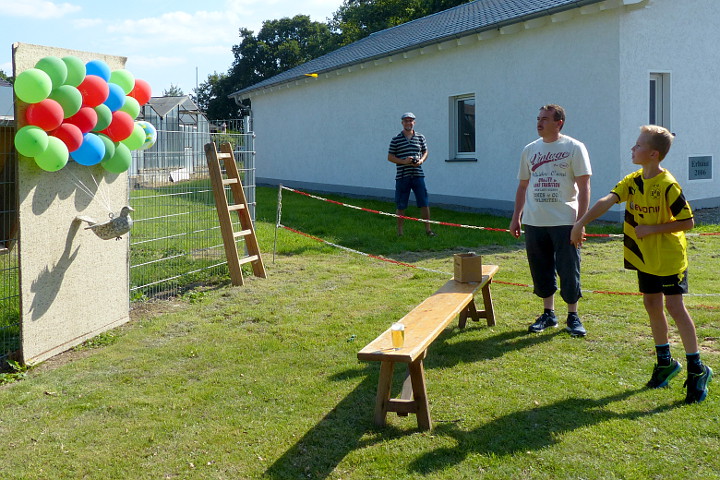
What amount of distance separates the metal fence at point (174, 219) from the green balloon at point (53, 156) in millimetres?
1193

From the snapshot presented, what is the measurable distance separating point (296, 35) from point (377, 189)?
53.3 meters

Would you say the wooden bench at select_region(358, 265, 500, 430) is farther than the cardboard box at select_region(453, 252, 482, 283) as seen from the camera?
No

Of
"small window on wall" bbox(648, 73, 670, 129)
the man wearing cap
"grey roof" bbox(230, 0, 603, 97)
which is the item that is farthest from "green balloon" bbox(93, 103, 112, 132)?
"small window on wall" bbox(648, 73, 670, 129)

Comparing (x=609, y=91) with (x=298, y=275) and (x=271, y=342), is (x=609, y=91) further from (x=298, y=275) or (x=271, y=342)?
(x=271, y=342)

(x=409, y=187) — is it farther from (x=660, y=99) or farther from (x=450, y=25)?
(x=450, y=25)

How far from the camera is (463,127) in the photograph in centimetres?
1655

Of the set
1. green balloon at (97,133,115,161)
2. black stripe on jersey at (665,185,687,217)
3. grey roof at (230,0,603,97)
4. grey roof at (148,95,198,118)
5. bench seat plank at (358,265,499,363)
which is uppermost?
grey roof at (148,95,198,118)

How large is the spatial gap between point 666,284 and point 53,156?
4.20m

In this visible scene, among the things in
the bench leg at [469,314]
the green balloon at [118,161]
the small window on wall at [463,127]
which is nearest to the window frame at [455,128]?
the small window on wall at [463,127]

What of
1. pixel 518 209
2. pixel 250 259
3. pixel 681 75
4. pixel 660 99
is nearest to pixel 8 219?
pixel 250 259

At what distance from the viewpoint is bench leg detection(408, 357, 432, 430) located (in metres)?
4.02

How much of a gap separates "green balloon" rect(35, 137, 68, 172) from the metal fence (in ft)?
3.91

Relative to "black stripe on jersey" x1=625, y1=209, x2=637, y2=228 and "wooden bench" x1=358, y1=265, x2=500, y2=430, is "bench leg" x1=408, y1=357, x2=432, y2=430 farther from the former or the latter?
"black stripe on jersey" x1=625, y1=209, x2=637, y2=228

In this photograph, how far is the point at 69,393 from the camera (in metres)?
4.80
